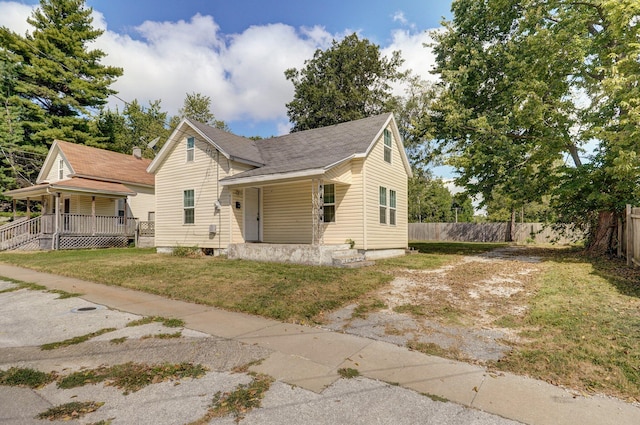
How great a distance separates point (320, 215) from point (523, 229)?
Answer: 22.2 m

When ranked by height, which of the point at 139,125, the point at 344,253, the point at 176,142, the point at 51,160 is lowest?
the point at 344,253

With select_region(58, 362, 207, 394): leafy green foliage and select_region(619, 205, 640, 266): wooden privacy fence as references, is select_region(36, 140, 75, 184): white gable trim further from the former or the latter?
select_region(619, 205, 640, 266): wooden privacy fence

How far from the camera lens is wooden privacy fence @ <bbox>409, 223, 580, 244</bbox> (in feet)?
86.8

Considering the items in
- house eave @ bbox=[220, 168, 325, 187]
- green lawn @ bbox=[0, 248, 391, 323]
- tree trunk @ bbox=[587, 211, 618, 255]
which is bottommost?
green lawn @ bbox=[0, 248, 391, 323]

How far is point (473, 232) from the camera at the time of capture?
1139 inches

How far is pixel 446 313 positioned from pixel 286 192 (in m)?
9.13

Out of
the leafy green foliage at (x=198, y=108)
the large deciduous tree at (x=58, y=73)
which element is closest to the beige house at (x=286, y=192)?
the large deciduous tree at (x=58, y=73)

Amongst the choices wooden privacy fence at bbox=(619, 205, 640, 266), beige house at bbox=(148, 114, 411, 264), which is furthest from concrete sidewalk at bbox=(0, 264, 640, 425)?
wooden privacy fence at bbox=(619, 205, 640, 266)

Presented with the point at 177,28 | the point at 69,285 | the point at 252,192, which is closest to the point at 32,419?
the point at 69,285

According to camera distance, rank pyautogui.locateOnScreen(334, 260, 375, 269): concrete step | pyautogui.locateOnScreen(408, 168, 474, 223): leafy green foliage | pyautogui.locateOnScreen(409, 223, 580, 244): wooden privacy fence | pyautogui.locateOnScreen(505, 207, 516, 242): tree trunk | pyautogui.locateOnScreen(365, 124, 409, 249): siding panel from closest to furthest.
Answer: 1. pyautogui.locateOnScreen(334, 260, 375, 269): concrete step
2. pyautogui.locateOnScreen(365, 124, 409, 249): siding panel
3. pyautogui.locateOnScreen(409, 223, 580, 244): wooden privacy fence
4. pyautogui.locateOnScreen(505, 207, 516, 242): tree trunk
5. pyautogui.locateOnScreen(408, 168, 474, 223): leafy green foliage

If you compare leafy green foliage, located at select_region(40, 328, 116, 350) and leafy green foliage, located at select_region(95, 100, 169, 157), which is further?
leafy green foliage, located at select_region(95, 100, 169, 157)

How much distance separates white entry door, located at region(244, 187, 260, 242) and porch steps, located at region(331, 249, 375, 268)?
175 inches

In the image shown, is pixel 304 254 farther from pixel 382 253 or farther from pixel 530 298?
pixel 530 298

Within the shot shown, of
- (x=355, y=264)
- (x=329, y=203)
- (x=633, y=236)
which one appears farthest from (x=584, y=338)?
(x=329, y=203)
